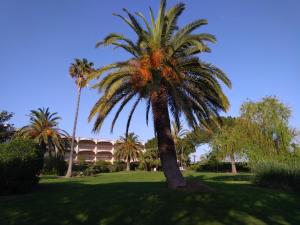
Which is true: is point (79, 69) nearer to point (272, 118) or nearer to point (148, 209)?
point (272, 118)

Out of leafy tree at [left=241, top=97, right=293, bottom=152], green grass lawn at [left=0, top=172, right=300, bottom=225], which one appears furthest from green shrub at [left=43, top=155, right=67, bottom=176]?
green grass lawn at [left=0, top=172, right=300, bottom=225]

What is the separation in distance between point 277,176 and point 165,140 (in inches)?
404

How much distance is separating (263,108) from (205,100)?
22738mm

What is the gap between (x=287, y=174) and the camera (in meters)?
23.1

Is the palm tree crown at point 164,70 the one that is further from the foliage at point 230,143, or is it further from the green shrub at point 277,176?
the foliage at point 230,143

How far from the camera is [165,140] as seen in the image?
17.6 m

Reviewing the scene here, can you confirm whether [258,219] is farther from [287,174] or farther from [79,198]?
[287,174]

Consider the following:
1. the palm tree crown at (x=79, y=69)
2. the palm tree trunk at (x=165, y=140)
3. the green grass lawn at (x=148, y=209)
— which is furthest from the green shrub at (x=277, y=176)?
the palm tree crown at (x=79, y=69)

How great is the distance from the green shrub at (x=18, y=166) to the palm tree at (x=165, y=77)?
4.44 m

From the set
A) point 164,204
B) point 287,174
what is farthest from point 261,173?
point 164,204

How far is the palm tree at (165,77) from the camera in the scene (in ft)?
57.2

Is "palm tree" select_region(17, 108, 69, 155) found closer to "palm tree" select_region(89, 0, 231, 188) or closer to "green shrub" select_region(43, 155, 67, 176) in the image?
"green shrub" select_region(43, 155, 67, 176)

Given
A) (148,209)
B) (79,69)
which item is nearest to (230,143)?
(79,69)

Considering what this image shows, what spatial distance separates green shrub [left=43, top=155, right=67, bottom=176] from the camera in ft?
177
